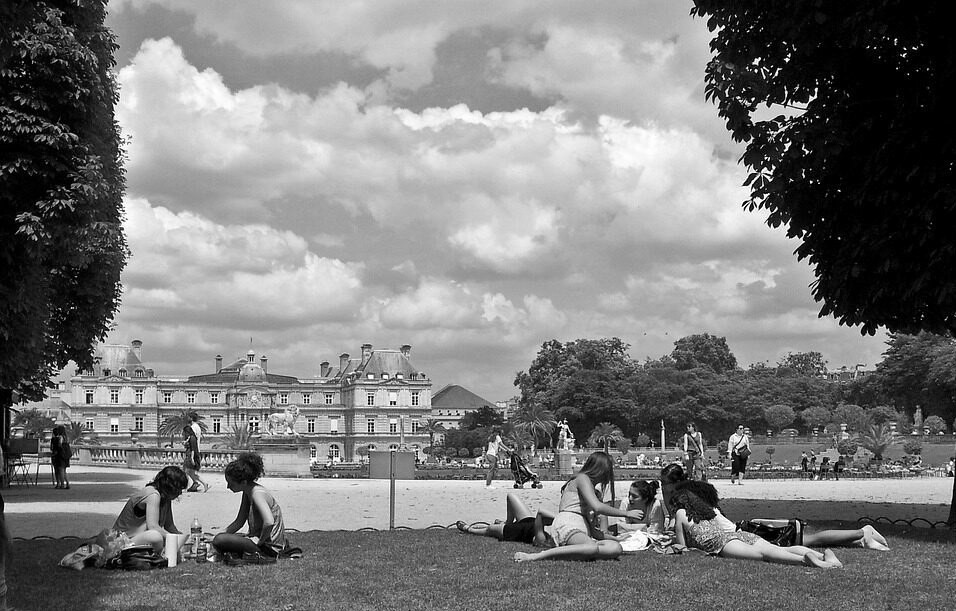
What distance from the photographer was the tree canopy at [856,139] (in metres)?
10.9

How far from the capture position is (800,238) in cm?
1305

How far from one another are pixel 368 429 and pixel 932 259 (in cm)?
12032

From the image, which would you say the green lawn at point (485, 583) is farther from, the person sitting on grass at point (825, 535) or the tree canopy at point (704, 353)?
the tree canopy at point (704, 353)

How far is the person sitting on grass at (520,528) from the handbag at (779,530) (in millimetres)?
2088

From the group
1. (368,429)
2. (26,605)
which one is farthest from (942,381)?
(26,605)

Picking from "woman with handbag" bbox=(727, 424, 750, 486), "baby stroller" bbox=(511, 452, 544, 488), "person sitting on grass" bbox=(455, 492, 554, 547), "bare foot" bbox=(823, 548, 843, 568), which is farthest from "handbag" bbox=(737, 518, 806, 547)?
"woman with handbag" bbox=(727, 424, 750, 486)

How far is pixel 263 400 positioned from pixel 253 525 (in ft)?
394

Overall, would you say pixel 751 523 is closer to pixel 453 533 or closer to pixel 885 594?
pixel 885 594

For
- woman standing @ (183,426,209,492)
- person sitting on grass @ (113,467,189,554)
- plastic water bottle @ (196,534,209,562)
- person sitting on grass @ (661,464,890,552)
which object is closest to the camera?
person sitting on grass @ (113,467,189,554)

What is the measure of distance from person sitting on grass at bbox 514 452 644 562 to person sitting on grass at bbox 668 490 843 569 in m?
0.47

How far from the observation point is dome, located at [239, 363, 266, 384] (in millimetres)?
129125

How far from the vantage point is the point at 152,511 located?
9562 mm

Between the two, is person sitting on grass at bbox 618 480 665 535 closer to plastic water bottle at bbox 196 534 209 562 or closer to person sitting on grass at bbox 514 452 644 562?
person sitting on grass at bbox 514 452 644 562

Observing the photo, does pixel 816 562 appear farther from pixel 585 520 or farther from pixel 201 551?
pixel 201 551
